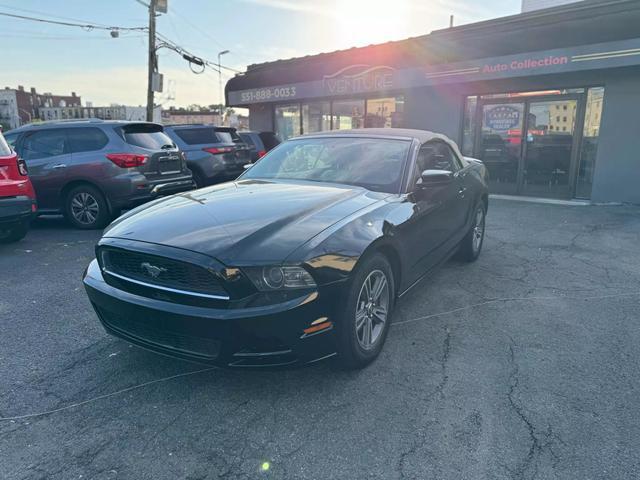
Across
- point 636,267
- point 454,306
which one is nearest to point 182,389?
point 454,306

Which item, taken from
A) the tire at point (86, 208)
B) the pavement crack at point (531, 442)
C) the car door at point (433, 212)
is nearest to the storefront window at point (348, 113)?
the tire at point (86, 208)

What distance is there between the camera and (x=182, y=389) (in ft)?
9.61

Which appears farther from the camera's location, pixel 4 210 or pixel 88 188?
pixel 88 188

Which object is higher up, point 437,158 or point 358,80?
point 358,80

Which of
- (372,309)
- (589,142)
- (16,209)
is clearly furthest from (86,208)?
(589,142)

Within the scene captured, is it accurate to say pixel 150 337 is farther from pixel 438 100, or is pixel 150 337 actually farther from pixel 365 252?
pixel 438 100

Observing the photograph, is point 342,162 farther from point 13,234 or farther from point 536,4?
point 536,4

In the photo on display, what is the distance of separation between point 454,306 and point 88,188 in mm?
6282

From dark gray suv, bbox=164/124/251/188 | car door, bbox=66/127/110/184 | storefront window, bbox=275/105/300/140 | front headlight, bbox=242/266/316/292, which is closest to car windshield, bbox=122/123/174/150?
car door, bbox=66/127/110/184

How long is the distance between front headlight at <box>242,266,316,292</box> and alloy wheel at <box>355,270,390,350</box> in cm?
48

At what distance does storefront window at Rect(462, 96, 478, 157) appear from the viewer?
39.3 ft

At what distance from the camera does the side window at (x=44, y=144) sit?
773 cm

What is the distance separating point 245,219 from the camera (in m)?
2.98

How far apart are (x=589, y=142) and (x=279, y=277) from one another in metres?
10.5
